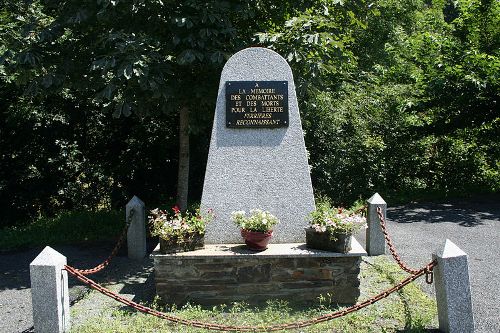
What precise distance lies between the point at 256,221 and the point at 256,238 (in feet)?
0.64

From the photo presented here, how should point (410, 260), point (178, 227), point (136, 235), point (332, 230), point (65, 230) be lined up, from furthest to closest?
point (65, 230) → point (136, 235) → point (410, 260) → point (178, 227) → point (332, 230)

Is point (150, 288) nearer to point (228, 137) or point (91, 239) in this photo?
point (228, 137)

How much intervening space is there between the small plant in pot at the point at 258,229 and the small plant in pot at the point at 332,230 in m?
0.48

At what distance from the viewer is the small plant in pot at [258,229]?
5691 millimetres

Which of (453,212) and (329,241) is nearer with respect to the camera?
(329,241)

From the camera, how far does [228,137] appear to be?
6.34 meters

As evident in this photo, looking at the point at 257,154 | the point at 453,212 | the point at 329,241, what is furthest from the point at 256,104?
the point at 453,212

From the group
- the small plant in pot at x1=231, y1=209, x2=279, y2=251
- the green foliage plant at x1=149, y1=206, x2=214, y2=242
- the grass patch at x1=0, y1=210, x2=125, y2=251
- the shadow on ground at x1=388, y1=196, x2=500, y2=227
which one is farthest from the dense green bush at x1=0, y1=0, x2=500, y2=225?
the small plant in pot at x1=231, y1=209, x2=279, y2=251

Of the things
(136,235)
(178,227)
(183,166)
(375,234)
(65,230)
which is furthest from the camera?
(65,230)

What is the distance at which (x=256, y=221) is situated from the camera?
5723mm

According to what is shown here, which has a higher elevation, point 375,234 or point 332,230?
point 332,230

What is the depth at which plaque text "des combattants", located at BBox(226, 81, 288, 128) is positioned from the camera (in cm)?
631

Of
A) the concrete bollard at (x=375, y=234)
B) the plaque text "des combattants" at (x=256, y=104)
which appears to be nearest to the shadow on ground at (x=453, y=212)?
the concrete bollard at (x=375, y=234)

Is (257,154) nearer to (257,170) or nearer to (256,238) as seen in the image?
(257,170)
